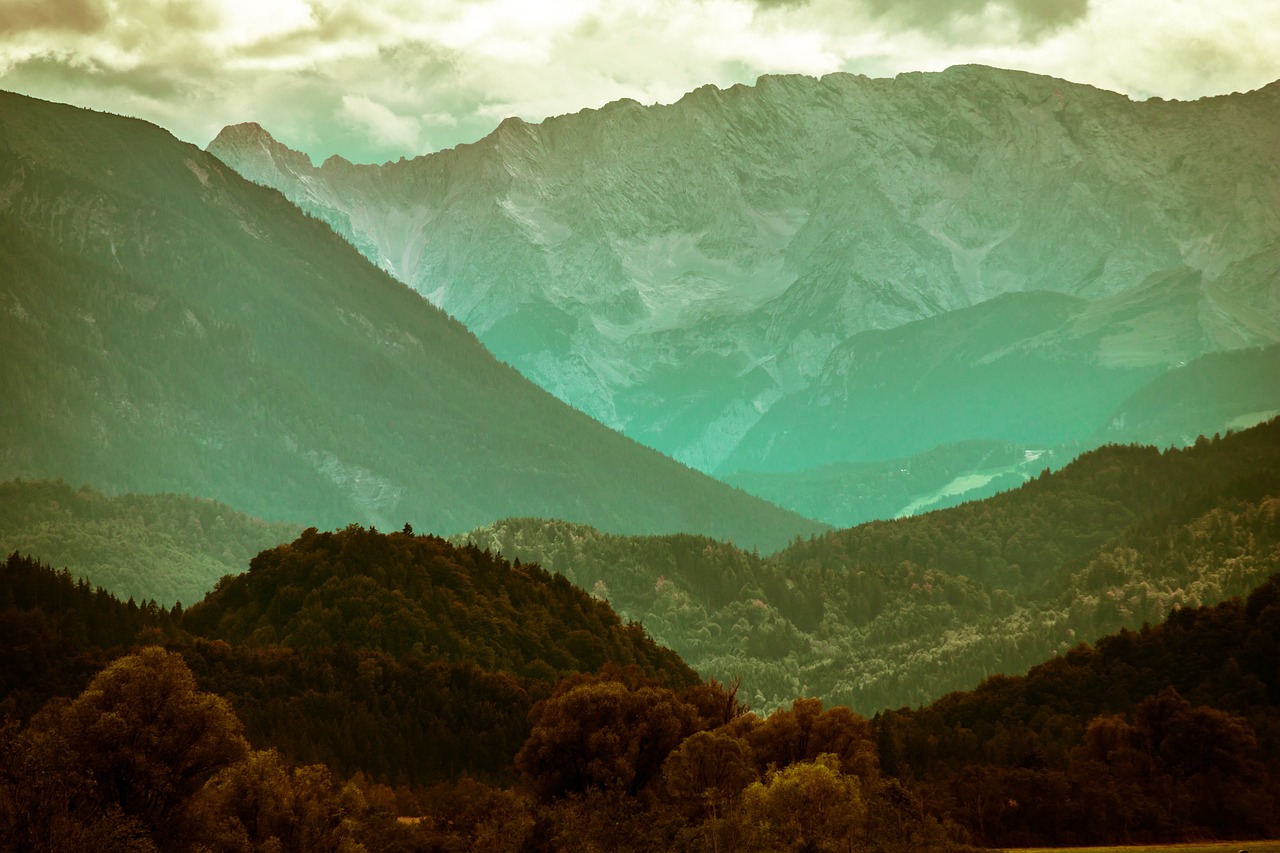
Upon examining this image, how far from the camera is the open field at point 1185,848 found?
149 m

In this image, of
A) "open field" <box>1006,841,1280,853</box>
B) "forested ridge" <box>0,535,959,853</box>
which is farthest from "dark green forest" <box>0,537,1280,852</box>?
"open field" <box>1006,841,1280,853</box>

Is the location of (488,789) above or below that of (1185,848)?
above

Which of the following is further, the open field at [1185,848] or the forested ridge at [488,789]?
the open field at [1185,848]

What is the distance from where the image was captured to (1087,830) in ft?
583

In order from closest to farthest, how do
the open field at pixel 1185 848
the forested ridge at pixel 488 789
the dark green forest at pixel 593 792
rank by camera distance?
the forested ridge at pixel 488 789
the dark green forest at pixel 593 792
the open field at pixel 1185 848

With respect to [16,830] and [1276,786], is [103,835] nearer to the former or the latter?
[16,830]

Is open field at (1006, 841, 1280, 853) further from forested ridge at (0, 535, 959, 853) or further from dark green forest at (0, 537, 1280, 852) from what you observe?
forested ridge at (0, 535, 959, 853)

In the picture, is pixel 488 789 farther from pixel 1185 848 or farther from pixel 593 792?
pixel 1185 848

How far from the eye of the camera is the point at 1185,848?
509 ft

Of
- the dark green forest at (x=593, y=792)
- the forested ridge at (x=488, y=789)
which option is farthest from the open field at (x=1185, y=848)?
the forested ridge at (x=488, y=789)

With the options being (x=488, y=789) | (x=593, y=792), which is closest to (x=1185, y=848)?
(x=593, y=792)

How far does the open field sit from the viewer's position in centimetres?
14888

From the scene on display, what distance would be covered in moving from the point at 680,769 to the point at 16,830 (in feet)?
219

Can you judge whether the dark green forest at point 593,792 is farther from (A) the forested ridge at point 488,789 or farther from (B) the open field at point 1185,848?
(B) the open field at point 1185,848
